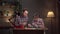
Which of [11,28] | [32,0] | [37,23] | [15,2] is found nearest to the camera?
[11,28]

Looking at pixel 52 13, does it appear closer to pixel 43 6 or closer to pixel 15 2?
pixel 43 6

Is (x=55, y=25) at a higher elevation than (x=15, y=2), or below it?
below

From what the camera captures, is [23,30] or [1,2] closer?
[23,30]

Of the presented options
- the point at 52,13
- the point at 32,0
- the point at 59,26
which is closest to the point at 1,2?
the point at 32,0

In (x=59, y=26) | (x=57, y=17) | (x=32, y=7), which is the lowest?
(x=59, y=26)

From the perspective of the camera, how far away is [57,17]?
4.98m

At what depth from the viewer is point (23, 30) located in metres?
2.31

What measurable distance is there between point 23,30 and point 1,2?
8.32 ft

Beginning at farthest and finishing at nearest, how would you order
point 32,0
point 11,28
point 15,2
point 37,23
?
point 32,0
point 15,2
point 37,23
point 11,28

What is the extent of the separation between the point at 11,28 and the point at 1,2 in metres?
2.47

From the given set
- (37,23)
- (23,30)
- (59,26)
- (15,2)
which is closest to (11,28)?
(23,30)

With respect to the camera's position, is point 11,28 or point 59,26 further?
point 59,26

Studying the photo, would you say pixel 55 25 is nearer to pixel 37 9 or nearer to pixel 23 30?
pixel 37 9

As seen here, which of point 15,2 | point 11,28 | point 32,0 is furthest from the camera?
point 32,0
